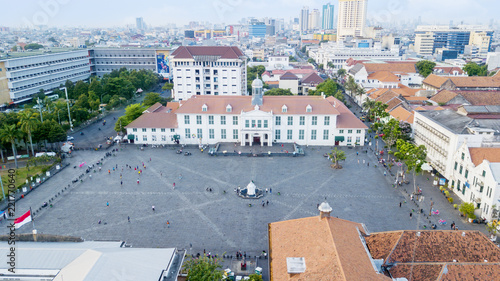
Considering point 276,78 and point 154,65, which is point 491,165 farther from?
point 154,65

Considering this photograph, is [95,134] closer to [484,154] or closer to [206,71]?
[206,71]

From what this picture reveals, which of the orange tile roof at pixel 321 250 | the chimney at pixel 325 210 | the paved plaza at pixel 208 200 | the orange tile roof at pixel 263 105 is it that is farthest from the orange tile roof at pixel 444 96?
the chimney at pixel 325 210

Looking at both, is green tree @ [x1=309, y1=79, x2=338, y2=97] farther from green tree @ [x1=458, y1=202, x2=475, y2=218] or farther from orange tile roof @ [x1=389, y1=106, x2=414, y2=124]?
green tree @ [x1=458, y1=202, x2=475, y2=218]

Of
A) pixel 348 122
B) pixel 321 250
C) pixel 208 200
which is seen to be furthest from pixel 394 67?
pixel 321 250

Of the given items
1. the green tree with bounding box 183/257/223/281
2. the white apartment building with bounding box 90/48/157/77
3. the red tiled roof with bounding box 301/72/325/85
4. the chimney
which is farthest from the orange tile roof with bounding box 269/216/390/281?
the white apartment building with bounding box 90/48/157/77

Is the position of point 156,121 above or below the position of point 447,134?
below

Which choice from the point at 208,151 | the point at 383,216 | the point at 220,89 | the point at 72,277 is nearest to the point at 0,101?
the point at 220,89
